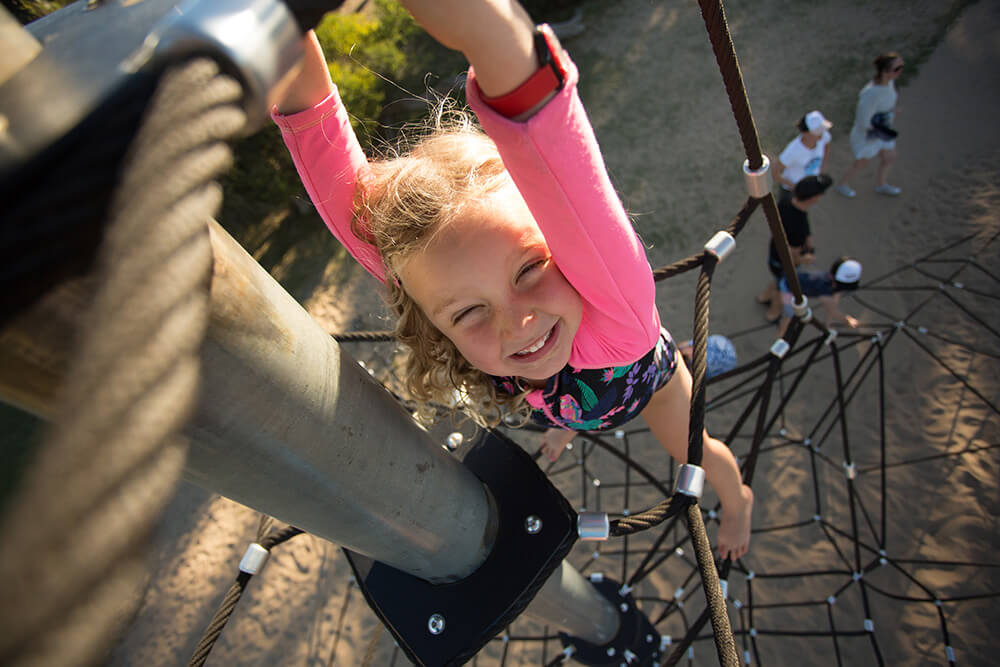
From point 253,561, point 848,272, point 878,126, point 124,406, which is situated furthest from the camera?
point 878,126

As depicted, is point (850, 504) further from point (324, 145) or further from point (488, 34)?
point (488, 34)

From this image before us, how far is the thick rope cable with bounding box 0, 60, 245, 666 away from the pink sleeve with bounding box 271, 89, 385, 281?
0.60 metres

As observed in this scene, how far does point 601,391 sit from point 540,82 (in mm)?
568

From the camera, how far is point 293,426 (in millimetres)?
446

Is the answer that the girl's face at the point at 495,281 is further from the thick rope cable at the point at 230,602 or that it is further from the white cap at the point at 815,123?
the white cap at the point at 815,123

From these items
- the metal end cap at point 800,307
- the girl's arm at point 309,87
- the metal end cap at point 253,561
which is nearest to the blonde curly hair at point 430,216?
the girl's arm at point 309,87

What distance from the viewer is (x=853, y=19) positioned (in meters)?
4.29

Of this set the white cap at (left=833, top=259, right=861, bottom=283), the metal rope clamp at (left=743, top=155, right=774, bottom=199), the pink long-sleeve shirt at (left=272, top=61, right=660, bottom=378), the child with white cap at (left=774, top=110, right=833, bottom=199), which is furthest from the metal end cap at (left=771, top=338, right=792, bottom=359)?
the child with white cap at (left=774, top=110, right=833, bottom=199)

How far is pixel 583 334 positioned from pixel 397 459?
0.33 metres

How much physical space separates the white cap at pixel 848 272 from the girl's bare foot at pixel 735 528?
1.41 m

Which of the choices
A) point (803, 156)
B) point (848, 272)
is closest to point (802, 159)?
point (803, 156)

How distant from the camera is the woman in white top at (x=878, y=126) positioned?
2.90 m

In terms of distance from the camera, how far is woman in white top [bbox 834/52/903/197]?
290 cm

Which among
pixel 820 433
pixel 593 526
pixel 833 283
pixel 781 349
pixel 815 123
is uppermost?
pixel 593 526
